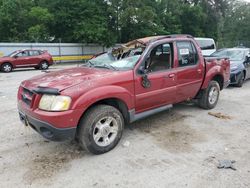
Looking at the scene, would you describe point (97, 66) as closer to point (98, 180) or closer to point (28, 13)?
point (98, 180)

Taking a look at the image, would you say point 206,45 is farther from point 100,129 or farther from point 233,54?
point 100,129

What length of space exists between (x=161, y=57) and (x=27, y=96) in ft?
9.03

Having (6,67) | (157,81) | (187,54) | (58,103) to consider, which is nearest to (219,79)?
(187,54)

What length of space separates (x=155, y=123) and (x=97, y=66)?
1729 mm

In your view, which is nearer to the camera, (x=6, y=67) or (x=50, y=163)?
(x=50, y=163)

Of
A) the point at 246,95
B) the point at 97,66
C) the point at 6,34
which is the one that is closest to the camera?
the point at 97,66

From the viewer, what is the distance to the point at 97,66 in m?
4.80

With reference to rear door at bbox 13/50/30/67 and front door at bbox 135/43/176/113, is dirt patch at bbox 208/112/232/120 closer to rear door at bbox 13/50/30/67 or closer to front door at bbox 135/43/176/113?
front door at bbox 135/43/176/113

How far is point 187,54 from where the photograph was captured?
5.44m

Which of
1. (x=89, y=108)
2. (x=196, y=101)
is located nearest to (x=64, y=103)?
(x=89, y=108)

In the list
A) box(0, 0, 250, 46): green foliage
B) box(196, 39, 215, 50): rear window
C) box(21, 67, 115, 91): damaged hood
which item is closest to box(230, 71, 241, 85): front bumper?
box(21, 67, 115, 91): damaged hood

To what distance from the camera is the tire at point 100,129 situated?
147 inches

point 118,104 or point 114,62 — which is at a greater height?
point 114,62

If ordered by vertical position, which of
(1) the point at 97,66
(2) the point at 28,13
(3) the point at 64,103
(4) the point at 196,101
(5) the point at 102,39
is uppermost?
(2) the point at 28,13
